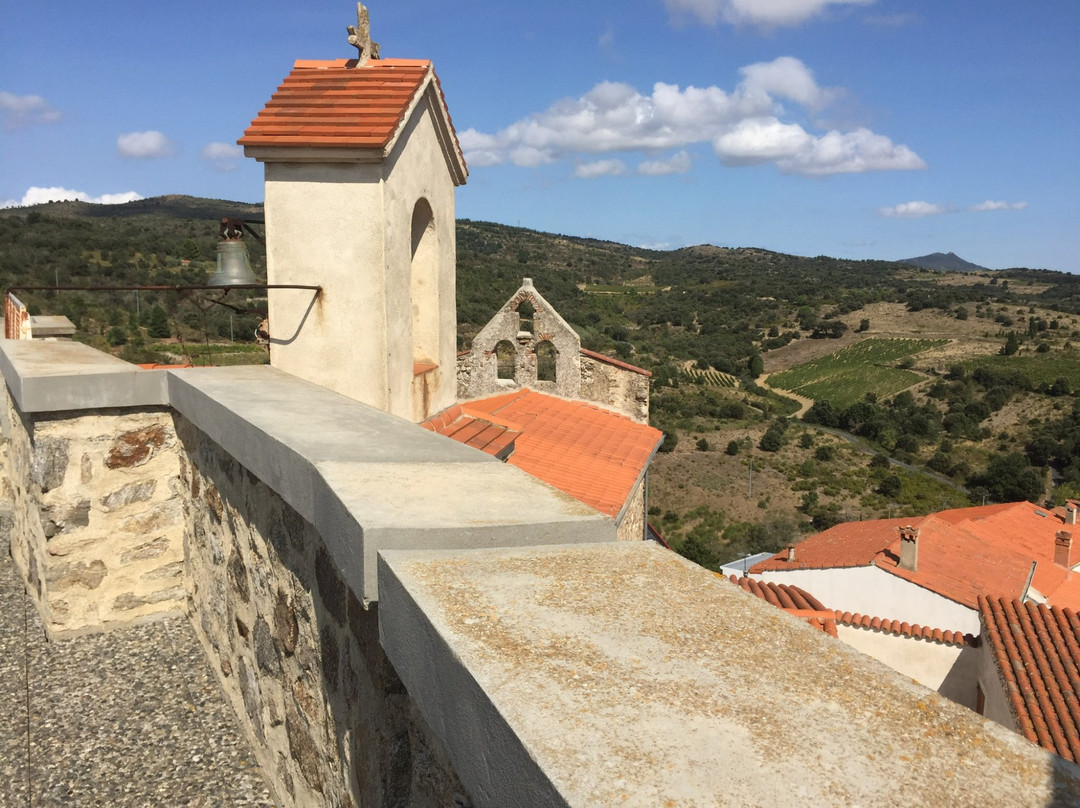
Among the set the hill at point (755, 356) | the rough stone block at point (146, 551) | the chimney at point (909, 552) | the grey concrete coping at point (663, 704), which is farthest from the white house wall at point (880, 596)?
the grey concrete coping at point (663, 704)

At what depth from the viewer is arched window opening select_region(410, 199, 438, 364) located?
496 centimetres

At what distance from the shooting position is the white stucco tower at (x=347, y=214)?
3.98 meters

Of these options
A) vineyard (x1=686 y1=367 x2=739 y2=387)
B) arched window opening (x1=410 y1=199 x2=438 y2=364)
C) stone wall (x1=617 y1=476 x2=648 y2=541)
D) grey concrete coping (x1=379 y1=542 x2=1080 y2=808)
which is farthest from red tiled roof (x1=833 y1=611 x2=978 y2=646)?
vineyard (x1=686 y1=367 x2=739 y2=387)

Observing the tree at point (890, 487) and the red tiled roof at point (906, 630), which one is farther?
the tree at point (890, 487)

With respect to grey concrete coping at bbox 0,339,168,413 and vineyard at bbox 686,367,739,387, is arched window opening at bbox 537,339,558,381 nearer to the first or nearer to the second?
grey concrete coping at bbox 0,339,168,413

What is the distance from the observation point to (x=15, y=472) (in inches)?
183

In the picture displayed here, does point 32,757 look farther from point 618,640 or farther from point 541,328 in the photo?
point 541,328

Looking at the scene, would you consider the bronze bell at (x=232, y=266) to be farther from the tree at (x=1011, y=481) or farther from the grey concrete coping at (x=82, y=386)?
the tree at (x=1011, y=481)

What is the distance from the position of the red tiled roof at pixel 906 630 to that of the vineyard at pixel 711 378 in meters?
42.1

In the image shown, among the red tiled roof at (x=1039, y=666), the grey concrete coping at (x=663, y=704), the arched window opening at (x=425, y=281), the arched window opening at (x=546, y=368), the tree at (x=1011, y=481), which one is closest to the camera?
the grey concrete coping at (x=663, y=704)

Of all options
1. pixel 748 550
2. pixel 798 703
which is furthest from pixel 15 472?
pixel 748 550

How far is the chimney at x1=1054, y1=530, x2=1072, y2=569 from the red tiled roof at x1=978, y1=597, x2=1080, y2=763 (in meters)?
9.33

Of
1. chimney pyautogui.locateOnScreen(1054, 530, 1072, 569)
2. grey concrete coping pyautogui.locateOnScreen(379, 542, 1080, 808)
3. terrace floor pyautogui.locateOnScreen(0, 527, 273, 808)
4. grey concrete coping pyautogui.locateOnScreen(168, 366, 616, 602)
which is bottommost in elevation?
chimney pyautogui.locateOnScreen(1054, 530, 1072, 569)

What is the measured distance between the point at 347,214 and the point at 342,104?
0.68 metres
